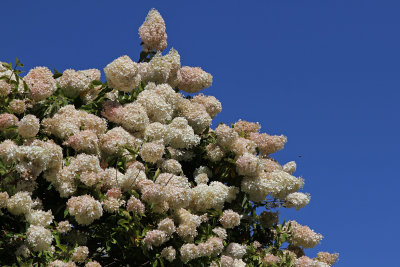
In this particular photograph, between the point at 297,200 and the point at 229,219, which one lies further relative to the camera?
the point at 297,200

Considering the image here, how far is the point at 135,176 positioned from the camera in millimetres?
5828

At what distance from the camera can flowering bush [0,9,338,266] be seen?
5.40 metres

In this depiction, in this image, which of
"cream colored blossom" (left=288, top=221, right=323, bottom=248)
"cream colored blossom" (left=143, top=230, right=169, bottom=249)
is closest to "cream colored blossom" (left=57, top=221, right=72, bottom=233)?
"cream colored blossom" (left=143, top=230, right=169, bottom=249)

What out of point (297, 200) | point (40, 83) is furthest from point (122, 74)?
point (297, 200)

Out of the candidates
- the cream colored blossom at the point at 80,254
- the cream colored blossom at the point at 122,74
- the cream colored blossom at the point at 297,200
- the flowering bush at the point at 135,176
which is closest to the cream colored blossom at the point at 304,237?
the flowering bush at the point at 135,176

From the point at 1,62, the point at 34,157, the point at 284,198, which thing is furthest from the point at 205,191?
the point at 1,62

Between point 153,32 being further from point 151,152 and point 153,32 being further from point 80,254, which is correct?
point 80,254

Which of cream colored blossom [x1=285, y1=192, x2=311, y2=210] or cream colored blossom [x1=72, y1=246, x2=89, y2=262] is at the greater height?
cream colored blossom [x1=285, y1=192, x2=311, y2=210]

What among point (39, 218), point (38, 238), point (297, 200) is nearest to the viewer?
point (38, 238)

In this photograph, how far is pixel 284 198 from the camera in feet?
22.6

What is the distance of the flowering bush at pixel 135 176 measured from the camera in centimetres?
540

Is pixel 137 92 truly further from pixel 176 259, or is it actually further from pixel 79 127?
pixel 176 259

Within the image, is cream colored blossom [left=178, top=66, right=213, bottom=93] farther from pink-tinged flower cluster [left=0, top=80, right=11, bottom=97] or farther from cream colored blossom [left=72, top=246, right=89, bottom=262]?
cream colored blossom [left=72, top=246, right=89, bottom=262]

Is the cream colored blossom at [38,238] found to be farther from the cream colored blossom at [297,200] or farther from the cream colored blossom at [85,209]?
the cream colored blossom at [297,200]
